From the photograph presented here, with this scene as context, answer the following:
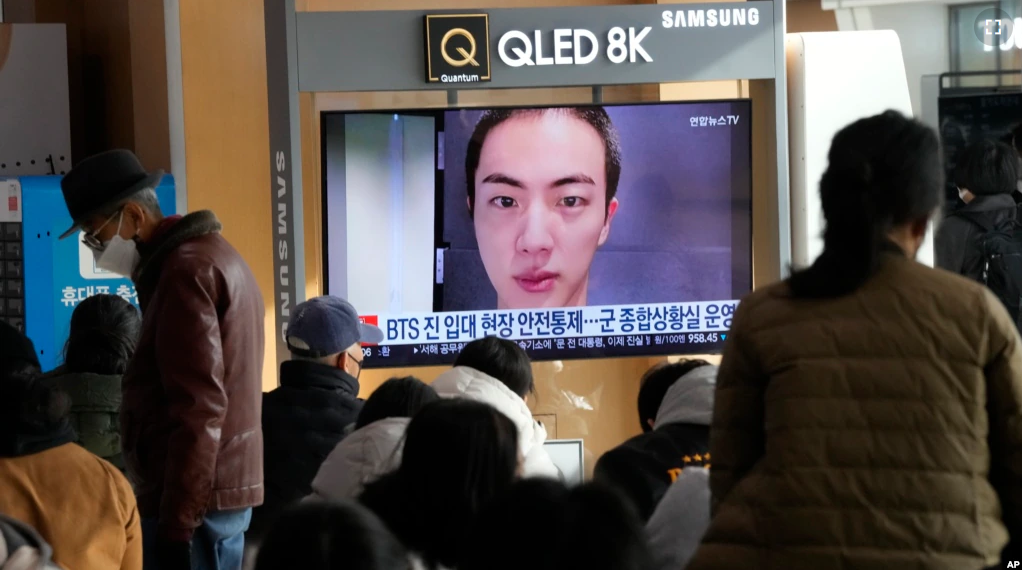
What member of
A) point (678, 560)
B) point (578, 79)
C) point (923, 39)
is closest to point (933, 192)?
point (678, 560)

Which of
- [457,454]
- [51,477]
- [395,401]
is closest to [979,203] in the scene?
[395,401]

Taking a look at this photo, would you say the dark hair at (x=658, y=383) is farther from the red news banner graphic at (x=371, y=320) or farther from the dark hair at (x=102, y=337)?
the red news banner graphic at (x=371, y=320)

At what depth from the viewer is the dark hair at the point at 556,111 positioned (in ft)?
15.5

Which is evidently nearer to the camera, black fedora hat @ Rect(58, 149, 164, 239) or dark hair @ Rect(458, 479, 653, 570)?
dark hair @ Rect(458, 479, 653, 570)

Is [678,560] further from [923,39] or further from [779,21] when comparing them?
[923,39]

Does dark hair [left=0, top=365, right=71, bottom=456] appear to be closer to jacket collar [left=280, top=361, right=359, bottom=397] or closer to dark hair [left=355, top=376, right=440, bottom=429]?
dark hair [left=355, top=376, right=440, bottom=429]

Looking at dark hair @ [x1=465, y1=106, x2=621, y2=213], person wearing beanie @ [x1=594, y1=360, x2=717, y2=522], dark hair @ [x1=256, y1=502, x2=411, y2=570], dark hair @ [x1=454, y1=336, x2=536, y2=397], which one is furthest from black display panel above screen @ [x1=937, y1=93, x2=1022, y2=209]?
dark hair @ [x1=256, y1=502, x2=411, y2=570]

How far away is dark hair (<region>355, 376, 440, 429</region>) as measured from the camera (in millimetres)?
2646

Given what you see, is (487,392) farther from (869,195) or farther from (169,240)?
(869,195)

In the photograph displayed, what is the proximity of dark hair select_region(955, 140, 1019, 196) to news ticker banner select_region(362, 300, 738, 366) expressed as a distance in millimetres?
1008

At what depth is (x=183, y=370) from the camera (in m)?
2.72

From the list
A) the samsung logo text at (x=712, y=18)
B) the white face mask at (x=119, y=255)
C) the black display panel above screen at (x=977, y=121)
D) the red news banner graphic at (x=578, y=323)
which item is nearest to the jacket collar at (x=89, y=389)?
the white face mask at (x=119, y=255)

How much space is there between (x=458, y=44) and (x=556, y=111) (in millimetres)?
445

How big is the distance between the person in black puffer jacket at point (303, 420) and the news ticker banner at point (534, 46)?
135 cm
